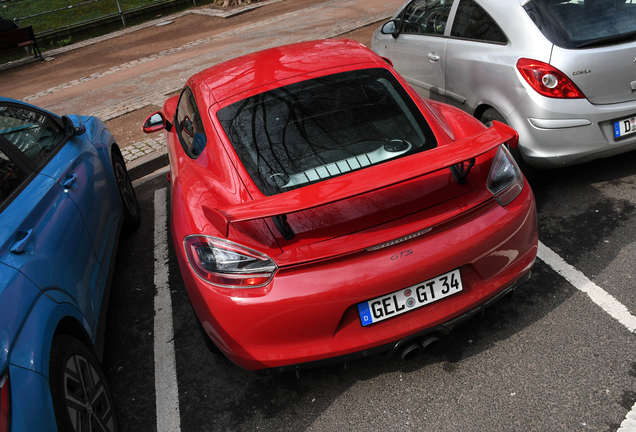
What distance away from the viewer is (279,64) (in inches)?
142

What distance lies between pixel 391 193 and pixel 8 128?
98.4 inches

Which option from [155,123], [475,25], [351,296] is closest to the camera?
[351,296]

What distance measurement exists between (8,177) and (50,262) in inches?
24.8

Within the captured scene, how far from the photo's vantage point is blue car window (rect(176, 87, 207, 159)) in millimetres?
3428

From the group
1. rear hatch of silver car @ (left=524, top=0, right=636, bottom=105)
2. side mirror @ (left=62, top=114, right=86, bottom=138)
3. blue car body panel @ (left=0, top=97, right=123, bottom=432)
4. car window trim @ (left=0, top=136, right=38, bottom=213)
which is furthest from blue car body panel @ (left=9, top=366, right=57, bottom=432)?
rear hatch of silver car @ (left=524, top=0, right=636, bottom=105)

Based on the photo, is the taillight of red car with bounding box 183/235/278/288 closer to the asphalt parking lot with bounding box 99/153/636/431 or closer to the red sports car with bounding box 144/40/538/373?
the red sports car with bounding box 144/40/538/373

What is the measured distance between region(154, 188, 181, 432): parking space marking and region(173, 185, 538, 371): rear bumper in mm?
632

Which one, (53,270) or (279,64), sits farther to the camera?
(279,64)

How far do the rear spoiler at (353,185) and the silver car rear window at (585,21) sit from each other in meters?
1.93

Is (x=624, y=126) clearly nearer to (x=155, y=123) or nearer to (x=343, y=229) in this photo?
(x=343, y=229)

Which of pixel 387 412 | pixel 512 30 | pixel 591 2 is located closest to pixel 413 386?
pixel 387 412

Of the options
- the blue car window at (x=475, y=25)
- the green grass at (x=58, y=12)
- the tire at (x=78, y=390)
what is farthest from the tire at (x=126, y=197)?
the green grass at (x=58, y=12)

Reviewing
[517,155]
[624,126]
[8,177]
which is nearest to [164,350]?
[8,177]

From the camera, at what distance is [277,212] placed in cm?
225
